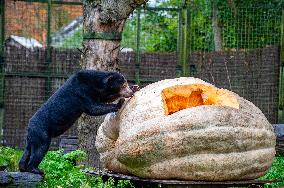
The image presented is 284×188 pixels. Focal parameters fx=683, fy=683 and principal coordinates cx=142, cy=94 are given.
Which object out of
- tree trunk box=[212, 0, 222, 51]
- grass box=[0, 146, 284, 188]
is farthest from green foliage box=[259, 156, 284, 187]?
tree trunk box=[212, 0, 222, 51]

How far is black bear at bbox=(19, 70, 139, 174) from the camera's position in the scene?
20.2 ft

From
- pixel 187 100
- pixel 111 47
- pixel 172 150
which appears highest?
pixel 111 47

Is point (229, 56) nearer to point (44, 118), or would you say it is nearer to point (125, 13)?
point (125, 13)

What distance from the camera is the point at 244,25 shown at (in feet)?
38.6

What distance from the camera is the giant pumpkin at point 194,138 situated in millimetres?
5473

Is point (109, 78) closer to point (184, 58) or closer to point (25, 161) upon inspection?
point (25, 161)

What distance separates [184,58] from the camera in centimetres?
1175

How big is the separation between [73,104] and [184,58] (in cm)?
576

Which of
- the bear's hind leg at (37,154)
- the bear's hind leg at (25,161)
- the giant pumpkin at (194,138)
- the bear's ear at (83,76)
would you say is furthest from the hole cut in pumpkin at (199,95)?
the bear's hind leg at (25,161)

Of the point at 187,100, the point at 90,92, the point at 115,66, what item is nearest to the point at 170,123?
the point at 187,100

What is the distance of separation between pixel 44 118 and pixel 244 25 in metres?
6.25

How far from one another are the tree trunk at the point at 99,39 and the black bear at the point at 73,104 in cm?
167

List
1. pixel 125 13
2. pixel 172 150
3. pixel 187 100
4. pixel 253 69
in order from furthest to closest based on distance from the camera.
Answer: pixel 253 69 → pixel 125 13 → pixel 187 100 → pixel 172 150

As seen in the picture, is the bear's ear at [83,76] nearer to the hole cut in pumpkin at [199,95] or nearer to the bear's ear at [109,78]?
the bear's ear at [109,78]
